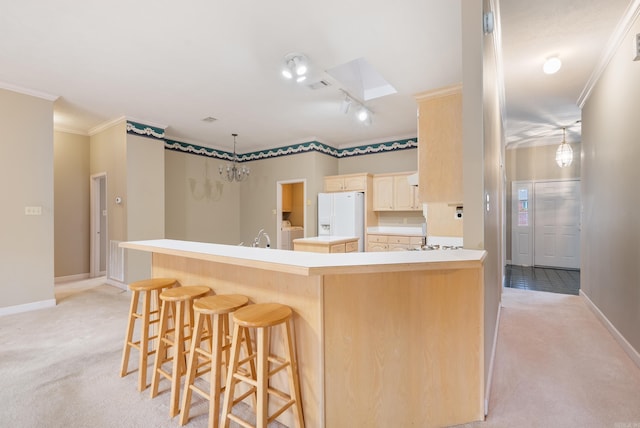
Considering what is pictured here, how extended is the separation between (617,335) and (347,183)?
4.11 m

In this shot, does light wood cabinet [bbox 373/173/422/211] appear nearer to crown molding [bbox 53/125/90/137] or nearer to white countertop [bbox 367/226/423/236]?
white countertop [bbox 367/226/423/236]

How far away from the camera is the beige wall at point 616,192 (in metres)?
2.32

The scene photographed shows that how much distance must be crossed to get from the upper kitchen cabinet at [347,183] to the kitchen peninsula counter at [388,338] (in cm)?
402

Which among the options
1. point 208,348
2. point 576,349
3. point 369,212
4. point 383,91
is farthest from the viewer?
point 369,212

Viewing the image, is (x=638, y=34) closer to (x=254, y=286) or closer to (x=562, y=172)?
(x=254, y=286)

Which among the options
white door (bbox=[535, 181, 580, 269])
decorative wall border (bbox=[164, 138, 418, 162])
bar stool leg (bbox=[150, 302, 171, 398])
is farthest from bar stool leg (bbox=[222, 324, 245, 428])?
white door (bbox=[535, 181, 580, 269])

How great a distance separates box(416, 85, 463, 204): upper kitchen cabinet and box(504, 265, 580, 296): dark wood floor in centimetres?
306

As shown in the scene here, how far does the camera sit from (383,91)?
3707 mm

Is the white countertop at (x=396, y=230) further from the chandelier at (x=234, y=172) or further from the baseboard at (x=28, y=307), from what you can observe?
the baseboard at (x=28, y=307)

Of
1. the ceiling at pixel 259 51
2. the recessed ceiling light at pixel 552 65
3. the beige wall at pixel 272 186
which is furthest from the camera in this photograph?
the beige wall at pixel 272 186

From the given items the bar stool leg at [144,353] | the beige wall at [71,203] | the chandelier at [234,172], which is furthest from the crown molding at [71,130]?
the bar stool leg at [144,353]

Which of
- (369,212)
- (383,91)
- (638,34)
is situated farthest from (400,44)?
(369,212)

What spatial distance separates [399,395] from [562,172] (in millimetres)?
6673

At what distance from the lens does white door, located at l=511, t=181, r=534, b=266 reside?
640cm
